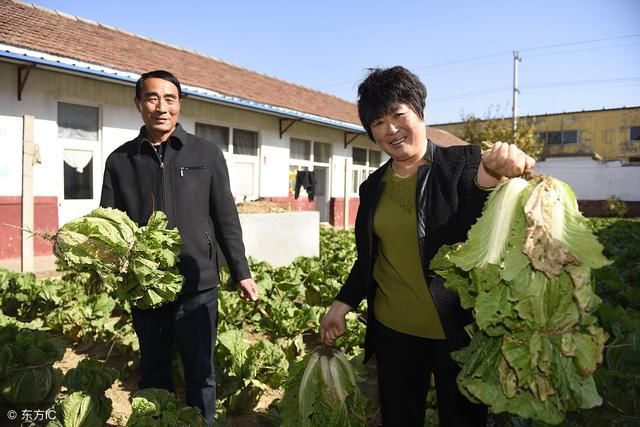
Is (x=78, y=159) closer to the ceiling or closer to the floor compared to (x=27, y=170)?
closer to the ceiling

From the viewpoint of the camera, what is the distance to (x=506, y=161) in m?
1.64

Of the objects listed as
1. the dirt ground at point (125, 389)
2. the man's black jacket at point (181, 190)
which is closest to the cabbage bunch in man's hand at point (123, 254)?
the man's black jacket at point (181, 190)

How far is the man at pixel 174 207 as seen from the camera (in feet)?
9.45

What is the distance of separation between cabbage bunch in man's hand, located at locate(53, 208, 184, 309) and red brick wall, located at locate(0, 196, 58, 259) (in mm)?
6660

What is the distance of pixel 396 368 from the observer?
2.34 metres

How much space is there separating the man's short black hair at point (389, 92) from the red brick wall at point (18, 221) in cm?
786

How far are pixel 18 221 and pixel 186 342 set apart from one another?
7.44m

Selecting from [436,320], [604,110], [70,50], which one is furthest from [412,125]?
[604,110]

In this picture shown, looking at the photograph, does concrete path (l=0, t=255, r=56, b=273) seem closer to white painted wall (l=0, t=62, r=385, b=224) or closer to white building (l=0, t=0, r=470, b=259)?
white building (l=0, t=0, r=470, b=259)

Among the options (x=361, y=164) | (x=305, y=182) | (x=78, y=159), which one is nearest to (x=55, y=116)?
(x=78, y=159)

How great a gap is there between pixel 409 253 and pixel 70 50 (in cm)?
939

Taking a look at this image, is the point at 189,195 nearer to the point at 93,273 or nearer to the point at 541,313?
the point at 93,273

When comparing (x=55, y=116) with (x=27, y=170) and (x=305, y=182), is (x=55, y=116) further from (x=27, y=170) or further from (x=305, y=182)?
(x=305, y=182)

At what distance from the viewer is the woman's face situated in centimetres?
214
